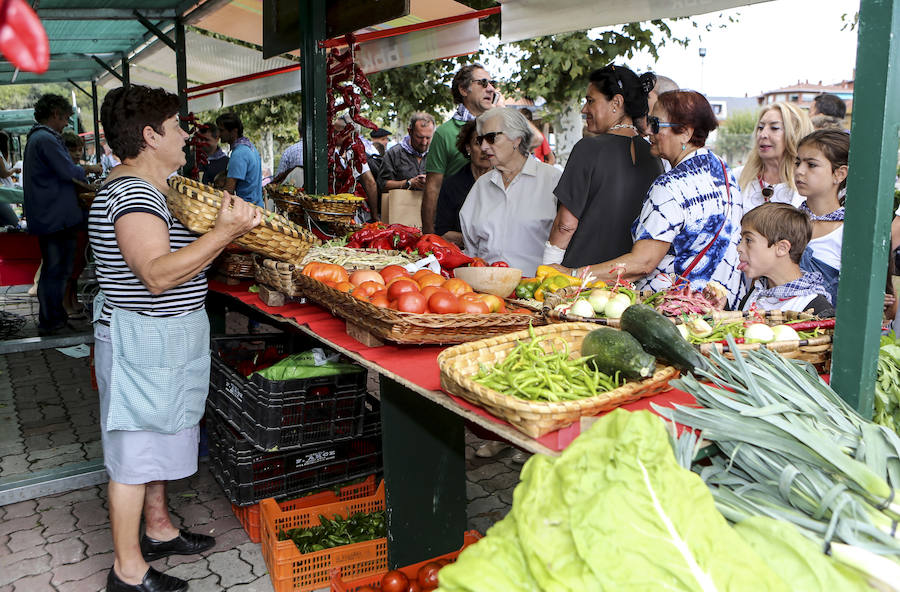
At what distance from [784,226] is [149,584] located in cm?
310

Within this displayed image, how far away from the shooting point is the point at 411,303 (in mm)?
2525

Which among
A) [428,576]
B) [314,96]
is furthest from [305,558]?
[314,96]

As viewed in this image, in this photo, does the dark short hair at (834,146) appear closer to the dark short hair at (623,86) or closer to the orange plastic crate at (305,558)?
the dark short hair at (623,86)

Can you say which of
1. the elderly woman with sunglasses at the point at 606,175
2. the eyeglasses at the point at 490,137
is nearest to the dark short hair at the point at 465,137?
the eyeglasses at the point at 490,137

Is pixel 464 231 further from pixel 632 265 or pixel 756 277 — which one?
pixel 756 277

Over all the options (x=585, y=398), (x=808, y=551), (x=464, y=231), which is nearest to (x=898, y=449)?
(x=808, y=551)

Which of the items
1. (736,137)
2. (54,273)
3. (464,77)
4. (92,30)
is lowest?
(54,273)

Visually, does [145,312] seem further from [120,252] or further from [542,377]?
[542,377]

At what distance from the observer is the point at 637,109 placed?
3713mm

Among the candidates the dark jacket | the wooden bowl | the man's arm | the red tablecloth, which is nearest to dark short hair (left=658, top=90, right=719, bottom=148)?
the wooden bowl

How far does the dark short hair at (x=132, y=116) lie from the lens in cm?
280

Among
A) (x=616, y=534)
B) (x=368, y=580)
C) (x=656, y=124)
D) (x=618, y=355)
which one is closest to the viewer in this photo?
(x=616, y=534)

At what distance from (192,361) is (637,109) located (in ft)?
8.49

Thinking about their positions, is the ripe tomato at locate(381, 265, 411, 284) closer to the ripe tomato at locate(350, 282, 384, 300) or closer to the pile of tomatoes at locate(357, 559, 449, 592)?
the ripe tomato at locate(350, 282, 384, 300)
